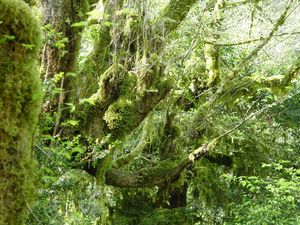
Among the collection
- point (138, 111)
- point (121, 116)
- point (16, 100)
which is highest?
point (138, 111)

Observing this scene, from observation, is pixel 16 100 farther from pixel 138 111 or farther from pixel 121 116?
pixel 138 111

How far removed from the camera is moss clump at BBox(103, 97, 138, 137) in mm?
5824

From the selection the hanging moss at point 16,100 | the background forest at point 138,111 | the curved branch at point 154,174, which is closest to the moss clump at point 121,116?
the background forest at point 138,111

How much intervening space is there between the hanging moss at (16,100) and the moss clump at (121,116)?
Result: 3795mm

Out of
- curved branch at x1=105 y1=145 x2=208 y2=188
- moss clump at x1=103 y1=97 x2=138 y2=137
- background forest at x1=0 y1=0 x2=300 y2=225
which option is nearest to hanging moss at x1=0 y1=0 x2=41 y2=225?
background forest at x1=0 y1=0 x2=300 y2=225

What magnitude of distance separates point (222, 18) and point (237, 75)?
1.20 m

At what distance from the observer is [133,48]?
5.80 m

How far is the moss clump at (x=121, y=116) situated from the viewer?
5.82m

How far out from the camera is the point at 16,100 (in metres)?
1.94

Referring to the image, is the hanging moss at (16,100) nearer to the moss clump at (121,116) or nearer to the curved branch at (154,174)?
the moss clump at (121,116)

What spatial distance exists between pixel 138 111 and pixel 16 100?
13.6ft

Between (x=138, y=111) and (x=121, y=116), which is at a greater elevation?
(x=138, y=111)

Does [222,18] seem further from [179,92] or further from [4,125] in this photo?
[4,125]

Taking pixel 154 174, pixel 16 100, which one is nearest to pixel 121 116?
pixel 154 174
